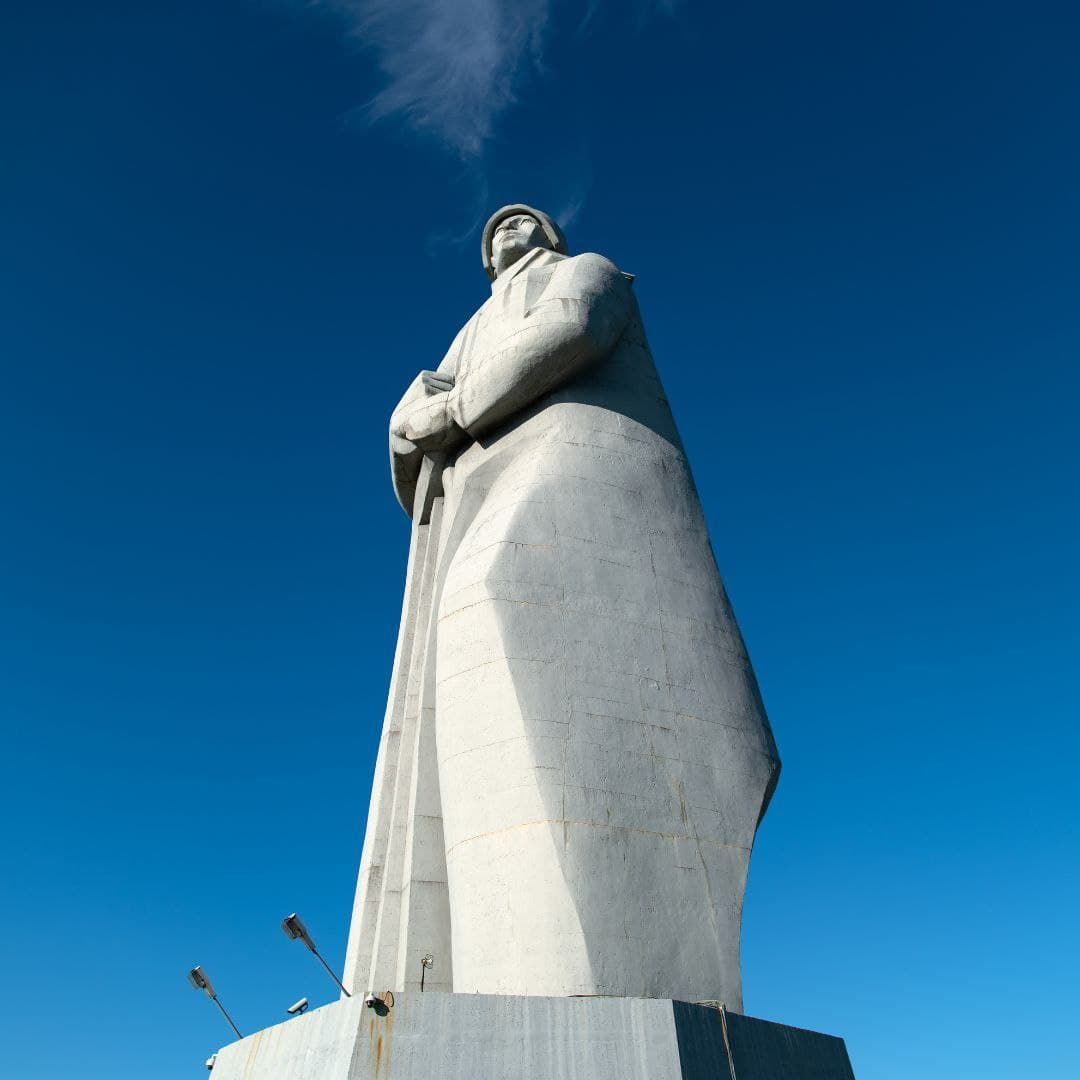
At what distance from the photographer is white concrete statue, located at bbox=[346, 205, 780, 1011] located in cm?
495

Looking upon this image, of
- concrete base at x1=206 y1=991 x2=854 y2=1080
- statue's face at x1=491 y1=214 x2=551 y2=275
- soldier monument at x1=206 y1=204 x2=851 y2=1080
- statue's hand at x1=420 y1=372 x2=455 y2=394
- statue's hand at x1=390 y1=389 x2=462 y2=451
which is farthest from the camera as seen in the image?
statue's face at x1=491 y1=214 x2=551 y2=275

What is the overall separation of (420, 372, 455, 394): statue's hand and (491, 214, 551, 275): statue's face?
1608mm

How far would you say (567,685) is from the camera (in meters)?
5.54

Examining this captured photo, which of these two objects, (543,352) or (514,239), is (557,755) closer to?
(543,352)

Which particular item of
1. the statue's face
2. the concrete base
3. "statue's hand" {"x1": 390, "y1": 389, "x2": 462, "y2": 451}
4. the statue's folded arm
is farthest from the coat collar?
the concrete base

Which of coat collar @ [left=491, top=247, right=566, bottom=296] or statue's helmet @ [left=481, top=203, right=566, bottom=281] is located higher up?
statue's helmet @ [left=481, top=203, right=566, bottom=281]

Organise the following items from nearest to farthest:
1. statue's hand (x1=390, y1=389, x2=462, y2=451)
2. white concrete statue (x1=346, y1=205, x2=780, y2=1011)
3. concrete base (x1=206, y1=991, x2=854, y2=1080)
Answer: concrete base (x1=206, y1=991, x2=854, y2=1080) → white concrete statue (x1=346, y1=205, x2=780, y2=1011) → statue's hand (x1=390, y1=389, x2=462, y2=451)

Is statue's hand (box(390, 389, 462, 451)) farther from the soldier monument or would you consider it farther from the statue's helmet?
the statue's helmet

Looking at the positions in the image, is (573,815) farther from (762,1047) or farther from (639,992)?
(762,1047)

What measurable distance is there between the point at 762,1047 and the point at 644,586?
8.71ft

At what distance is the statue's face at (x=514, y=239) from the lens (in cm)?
911

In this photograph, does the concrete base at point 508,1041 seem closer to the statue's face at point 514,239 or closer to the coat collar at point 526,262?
the coat collar at point 526,262

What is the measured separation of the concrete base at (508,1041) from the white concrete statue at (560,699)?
1.98 feet

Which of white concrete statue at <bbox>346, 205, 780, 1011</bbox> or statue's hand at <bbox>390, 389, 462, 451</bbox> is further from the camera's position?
statue's hand at <bbox>390, 389, 462, 451</bbox>
